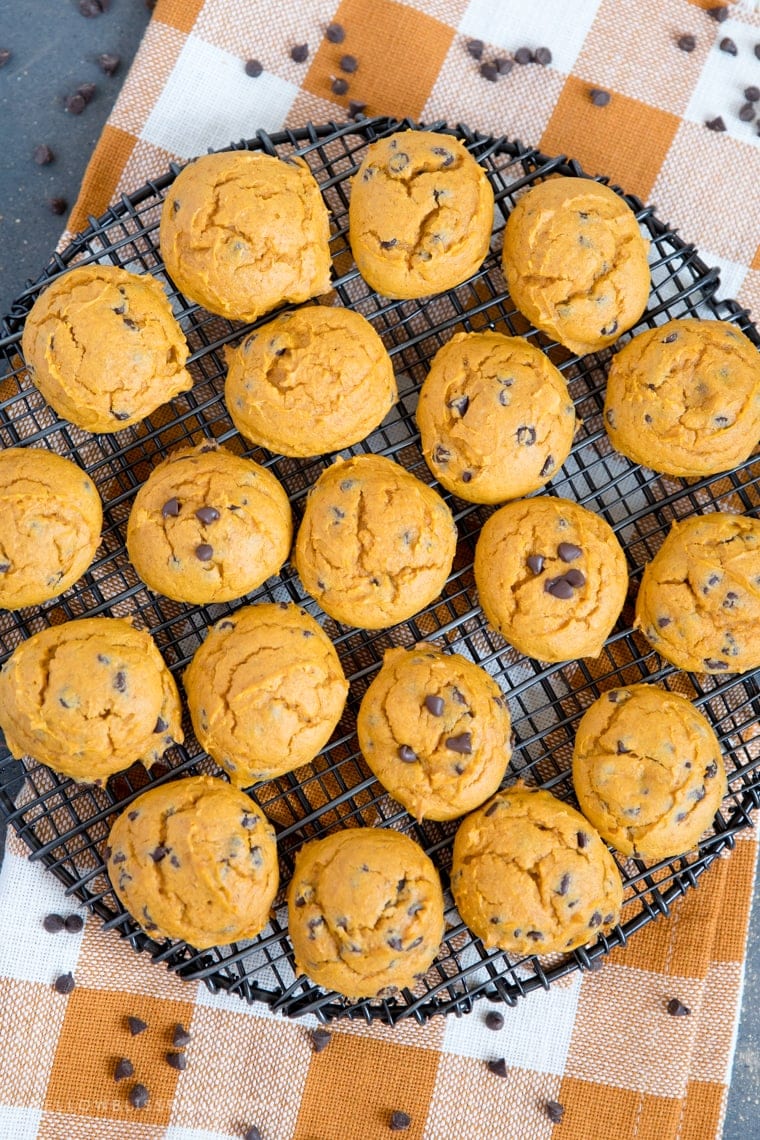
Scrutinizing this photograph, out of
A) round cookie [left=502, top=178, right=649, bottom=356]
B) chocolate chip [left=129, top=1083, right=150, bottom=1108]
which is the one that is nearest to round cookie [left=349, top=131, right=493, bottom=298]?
round cookie [left=502, top=178, right=649, bottom=356]

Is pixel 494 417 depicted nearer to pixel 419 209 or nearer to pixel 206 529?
pixel 419 209

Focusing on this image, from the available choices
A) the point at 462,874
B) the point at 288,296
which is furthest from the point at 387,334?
the point at 462,874

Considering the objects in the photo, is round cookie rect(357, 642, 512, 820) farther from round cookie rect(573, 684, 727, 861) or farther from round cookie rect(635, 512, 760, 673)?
round cookie rect(635, 512, 760, 673)

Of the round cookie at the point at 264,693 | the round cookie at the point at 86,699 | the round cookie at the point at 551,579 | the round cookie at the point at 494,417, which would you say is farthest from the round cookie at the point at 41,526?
the round cookie at the point at 551,579

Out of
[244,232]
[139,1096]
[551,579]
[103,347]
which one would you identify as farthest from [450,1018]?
[244,232]

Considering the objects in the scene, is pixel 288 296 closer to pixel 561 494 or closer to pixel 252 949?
pixel 561 494
